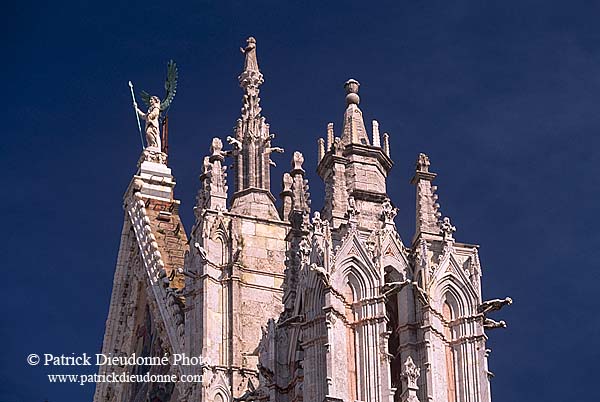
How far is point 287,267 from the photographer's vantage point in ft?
173

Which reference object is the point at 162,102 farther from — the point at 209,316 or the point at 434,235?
the point at 434,235

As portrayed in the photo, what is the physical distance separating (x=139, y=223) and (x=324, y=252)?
17.8 metres

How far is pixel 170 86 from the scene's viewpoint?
7031cm

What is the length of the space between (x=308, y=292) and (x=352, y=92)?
23.4ft

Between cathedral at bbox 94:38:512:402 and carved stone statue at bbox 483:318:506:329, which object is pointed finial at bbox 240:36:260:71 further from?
carved stone statue at bbox 483:318:506:329

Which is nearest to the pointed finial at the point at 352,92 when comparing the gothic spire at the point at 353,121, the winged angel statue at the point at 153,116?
the gothic spire at the point at 353,121

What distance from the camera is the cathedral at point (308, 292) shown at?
47531 millimetres

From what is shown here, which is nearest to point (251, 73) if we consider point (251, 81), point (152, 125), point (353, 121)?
point (251, 81)

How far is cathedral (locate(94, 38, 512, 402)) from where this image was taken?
47531 millimetres

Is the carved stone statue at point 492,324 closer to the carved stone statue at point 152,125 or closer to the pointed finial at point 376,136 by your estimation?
the pointed finial at point 376,136

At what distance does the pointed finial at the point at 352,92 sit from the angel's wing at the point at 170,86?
16797 mm

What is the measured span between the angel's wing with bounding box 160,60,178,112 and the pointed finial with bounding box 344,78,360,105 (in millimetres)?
16797

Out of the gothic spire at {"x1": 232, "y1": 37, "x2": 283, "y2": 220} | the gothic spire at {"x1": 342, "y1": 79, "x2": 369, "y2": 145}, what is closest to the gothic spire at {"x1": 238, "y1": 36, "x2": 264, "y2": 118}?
the gothic spire at {"x1": 232, "y1": 37, "x2": 283, "y2": 220}

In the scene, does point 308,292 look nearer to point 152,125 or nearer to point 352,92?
point 352,92
